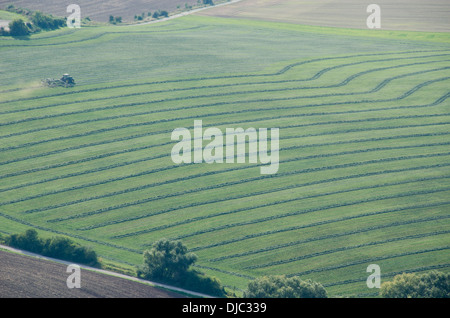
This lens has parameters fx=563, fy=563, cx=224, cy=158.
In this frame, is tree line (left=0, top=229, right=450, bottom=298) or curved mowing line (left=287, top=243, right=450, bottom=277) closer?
tree line (left=0, top=229, right=450, bottom=298)

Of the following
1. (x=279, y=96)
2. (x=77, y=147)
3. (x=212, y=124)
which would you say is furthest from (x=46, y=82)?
(x=279, y=96)

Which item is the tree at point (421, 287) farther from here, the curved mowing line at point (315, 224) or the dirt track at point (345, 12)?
the dirt track at point (345, 12)

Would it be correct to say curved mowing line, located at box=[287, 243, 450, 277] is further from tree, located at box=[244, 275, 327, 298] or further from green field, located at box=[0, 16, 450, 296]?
tree, located at box=[244, 275, 327, 298]

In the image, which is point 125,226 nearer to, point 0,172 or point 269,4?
point 0,172

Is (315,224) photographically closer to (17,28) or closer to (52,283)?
(52,283)

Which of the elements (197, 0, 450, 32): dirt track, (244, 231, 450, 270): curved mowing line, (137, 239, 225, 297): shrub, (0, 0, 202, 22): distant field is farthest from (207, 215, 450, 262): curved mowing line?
(0, 0, 202, 22): distant field

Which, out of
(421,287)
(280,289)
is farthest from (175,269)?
(421,287)

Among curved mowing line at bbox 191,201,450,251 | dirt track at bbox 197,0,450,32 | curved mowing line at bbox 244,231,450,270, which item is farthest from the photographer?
dirt track at bbox 197,0,450,32

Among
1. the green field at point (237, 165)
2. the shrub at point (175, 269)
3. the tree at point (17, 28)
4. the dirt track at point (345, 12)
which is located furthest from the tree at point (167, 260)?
the dirt track at point (345, 12)
